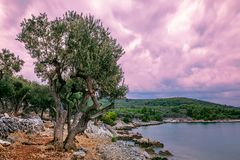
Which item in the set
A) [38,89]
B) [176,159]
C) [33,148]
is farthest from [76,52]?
[38,89]

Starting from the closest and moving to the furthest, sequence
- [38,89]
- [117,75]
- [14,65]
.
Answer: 1. [117,75]
2. [14,65]
3. [38,89]

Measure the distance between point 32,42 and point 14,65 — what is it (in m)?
24.7

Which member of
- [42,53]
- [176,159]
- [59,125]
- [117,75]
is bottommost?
[176,159]

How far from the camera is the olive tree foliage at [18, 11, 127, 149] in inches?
1277

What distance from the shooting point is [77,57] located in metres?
33.0

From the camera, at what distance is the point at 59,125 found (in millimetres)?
35031

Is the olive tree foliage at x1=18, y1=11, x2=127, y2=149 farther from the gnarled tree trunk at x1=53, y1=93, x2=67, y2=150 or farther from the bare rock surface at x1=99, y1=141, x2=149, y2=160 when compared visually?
the bare rock surface at x1=99, y1=141, x2=149, y2=160

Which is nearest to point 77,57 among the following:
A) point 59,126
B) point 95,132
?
point 59,126

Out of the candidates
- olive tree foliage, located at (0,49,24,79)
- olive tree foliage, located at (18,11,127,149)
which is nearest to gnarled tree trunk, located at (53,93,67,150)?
olive tree foliage, located at (18,11,127,149)

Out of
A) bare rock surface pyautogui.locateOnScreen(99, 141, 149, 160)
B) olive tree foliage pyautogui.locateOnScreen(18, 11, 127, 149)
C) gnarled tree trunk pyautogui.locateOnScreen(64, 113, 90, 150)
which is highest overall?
olive tree foliage pyautogui.locateOnScreen(18, 11, 127, 149)

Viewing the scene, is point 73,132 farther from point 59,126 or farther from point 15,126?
point 15,126

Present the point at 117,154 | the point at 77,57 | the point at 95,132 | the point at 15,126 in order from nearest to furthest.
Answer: the point at 77,57 < the point at 117,154 < the point at 15,126 < the point at 95,132

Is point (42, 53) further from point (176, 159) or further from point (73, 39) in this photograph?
point (176, 159)

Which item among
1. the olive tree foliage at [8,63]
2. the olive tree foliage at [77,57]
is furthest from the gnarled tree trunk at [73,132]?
the olive tree foliage at [8,63]
